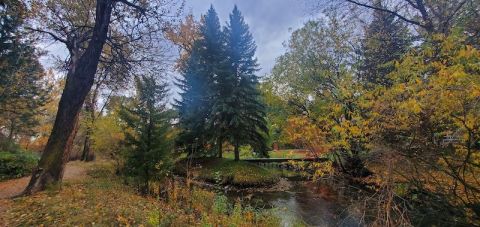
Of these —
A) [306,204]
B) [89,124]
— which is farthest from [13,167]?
[306,204]

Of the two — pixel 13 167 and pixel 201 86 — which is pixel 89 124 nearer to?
pixel 13 167

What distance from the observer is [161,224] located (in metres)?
5.11

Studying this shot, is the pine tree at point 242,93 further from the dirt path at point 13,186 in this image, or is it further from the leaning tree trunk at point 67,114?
the leaning tree trunk at point 67,114

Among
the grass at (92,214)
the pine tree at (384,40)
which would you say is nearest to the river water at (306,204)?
the grass at (92,214)

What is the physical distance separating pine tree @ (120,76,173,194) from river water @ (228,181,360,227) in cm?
363

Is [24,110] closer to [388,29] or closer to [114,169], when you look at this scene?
[114,169]

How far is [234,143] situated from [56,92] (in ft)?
72.2

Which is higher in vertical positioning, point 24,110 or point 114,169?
point 24,110

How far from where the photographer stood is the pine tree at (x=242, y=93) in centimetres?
1955

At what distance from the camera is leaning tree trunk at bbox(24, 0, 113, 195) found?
305 inches

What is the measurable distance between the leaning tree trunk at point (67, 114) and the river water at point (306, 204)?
18.7 feet

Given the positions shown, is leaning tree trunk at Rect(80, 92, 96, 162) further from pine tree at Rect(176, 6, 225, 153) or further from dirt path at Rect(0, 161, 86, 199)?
dirt path at Rect(0, 161, 86, 199)

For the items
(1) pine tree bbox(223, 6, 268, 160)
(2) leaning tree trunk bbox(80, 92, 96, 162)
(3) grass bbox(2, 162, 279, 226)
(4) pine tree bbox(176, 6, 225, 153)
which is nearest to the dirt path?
(3) grass bbox(2, 162, 279, 226)

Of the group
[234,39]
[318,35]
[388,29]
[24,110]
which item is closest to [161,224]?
[388,29]
